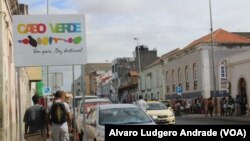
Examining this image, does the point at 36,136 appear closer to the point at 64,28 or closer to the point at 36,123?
the point at 36,123

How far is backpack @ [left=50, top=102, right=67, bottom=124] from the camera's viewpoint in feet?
38.6

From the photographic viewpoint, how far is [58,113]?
11.8 m

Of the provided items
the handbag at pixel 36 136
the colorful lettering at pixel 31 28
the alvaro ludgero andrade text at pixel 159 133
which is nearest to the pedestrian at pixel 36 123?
the handbag at pixel 36 136

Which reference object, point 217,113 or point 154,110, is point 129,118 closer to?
point 154,110

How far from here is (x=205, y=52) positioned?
178 ft

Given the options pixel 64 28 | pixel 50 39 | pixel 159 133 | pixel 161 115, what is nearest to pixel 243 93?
pixel 161 115

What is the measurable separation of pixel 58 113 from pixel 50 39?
2.05 metres

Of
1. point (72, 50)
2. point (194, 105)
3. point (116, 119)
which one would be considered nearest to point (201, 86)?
point (194, 105)

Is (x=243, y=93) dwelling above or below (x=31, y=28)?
below

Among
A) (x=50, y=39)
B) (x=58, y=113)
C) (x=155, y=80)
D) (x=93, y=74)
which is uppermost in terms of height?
(x=93, y=74)

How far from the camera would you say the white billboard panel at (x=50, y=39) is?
413 inches

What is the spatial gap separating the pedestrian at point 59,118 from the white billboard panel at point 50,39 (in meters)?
1.51

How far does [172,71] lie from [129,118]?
53554 millimetres

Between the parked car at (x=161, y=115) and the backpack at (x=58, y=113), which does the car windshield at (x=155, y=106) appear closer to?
the parked car at (x=161, y=115)
